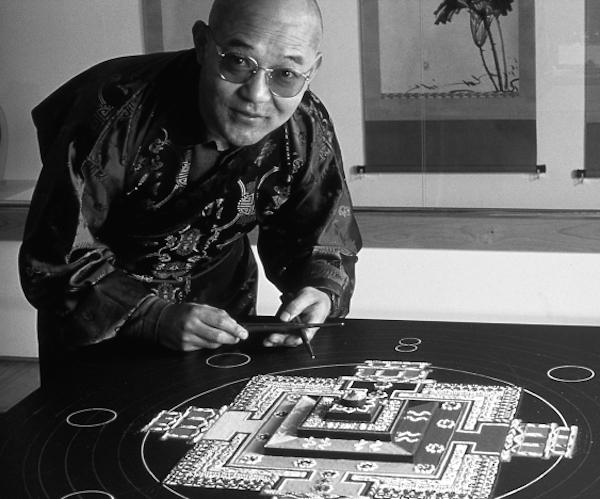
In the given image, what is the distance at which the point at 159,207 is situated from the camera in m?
2.38

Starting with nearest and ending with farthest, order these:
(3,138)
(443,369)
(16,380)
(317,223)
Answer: (443,369)
(317,223)
(16,380)
(3,138)

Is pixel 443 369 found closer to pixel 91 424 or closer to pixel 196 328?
pixel 196 328

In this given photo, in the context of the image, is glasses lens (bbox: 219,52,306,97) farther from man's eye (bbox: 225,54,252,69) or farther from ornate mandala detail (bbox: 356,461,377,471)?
ornate mandala detail (bbox: 356,461,377,471)

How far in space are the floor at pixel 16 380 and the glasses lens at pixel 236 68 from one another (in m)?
2.28

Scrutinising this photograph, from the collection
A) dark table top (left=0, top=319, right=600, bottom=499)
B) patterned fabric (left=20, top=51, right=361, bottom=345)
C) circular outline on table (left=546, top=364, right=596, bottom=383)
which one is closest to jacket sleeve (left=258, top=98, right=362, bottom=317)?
patterned fabric (left=20, top=51, right=361, bottom=345)

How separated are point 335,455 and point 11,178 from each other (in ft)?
10.2

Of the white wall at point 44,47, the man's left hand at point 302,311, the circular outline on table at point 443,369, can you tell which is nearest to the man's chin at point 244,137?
the man's left hand at point 302,311

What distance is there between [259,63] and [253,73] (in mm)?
24

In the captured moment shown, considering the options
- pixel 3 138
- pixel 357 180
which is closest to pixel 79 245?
pixel 357 180

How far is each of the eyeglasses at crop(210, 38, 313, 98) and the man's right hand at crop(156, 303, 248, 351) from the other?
44 centimetres

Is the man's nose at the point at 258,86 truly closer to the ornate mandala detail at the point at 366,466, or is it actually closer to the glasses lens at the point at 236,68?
the glasses lens at the point at 236,68

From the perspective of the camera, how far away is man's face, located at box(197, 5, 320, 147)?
2156 mm

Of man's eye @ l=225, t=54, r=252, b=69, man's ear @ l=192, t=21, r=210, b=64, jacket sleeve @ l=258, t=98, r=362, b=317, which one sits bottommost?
jacket sleeve @ l=258, t=98, r=362, b=317

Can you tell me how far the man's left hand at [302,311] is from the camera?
2295 millimetres
